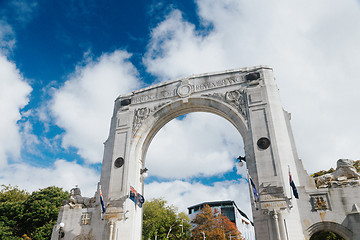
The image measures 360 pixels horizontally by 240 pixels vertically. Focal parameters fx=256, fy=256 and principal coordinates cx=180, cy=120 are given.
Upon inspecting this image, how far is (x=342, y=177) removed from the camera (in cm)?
1230

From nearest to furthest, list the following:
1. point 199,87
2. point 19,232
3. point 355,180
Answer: point 355,180
point 199,87
point 19,232

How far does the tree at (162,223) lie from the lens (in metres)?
33.2

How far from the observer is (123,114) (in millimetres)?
18781

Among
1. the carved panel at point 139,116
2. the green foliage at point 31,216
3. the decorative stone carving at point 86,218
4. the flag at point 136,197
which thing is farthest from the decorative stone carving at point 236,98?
the green foliage at point 31,216

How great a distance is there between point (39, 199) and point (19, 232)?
11.7 ft

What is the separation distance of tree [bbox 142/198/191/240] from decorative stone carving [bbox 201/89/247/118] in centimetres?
2190

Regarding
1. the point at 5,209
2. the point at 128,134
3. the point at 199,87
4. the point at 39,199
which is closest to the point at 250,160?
the point at 199,87

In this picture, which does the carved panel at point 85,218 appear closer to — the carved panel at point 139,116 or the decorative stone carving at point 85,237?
the decorative stone carving at point 85,237

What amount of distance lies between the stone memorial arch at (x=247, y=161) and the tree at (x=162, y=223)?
1832cm

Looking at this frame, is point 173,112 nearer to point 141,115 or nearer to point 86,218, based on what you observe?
point 141,115

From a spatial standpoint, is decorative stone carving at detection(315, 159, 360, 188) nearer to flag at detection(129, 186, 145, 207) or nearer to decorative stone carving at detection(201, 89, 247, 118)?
decorative stone carving at detection(201, 89, 247, 118)

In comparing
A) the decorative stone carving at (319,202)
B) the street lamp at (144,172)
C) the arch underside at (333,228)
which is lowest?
the arch underside at (333,228)

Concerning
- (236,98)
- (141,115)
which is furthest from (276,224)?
(141,115)

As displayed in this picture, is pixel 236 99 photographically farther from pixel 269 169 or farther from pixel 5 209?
pixel 5 209
